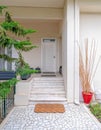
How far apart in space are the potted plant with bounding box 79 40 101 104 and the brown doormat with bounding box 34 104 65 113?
1.20 meters

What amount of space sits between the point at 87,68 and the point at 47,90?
196 centimetres

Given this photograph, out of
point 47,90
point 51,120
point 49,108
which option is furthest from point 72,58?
point 51,120

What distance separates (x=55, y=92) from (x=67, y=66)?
1.27 m

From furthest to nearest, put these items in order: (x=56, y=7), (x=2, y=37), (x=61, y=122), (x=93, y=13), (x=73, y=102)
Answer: (x=56, y=7) < (x=93, y=13) < (x=73, y=102) < (x=61, y=122) < (x=2, y=37)

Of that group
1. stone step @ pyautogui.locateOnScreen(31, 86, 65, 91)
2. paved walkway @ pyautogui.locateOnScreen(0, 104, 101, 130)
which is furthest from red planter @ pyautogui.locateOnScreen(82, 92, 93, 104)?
stone step @ pyautogui.locateOnScreen(31, 86, 65, 91)

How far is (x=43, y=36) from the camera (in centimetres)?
1221

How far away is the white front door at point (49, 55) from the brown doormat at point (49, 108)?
5.47 m

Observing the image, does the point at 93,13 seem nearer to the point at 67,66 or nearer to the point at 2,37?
the point at 67,66

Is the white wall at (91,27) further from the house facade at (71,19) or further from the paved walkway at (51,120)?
the paved walkway at (51,120)

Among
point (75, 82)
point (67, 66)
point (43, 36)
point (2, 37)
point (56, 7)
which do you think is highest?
point (56, 7)

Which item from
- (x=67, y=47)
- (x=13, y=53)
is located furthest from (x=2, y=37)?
(x=13, y=53)

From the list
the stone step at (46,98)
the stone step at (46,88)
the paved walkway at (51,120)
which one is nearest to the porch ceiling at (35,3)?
the stone step at (46,88)

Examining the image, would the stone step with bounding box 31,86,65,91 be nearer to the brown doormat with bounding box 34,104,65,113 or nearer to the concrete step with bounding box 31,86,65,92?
the concrete step with bounding box 31,86,65,92

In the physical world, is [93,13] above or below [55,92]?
above
